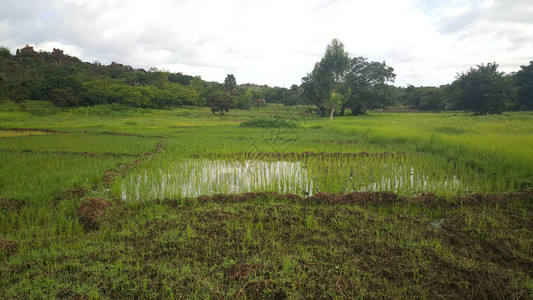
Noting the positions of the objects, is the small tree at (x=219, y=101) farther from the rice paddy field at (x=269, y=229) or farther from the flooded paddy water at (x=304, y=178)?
the rice paddy field at (x=269, y=229)

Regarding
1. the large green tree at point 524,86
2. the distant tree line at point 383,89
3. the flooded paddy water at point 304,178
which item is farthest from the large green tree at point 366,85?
the flooded paddy water at point 304,178

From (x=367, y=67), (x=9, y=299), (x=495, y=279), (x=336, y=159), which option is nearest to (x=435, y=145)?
(x=336, y=159)

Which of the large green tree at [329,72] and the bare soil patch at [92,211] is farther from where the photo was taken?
the large green tree at [329,72]

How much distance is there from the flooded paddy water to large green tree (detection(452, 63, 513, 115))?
24.5 metres

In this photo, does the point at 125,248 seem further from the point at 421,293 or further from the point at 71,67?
the point at 71,67

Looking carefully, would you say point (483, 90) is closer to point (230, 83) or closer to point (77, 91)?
point (230, 83)

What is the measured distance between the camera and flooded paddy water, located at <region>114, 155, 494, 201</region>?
6.04m

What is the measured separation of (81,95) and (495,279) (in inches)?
1703

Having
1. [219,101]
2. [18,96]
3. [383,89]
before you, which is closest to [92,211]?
[219,101]

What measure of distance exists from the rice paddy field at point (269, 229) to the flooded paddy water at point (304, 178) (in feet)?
0.18

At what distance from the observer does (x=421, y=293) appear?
2.73 m

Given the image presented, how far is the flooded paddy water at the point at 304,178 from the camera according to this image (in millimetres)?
6043

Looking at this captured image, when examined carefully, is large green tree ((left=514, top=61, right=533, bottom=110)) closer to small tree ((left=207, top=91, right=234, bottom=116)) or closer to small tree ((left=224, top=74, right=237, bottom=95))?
small tree ((left=207, top=91, right=234, bottom=116))

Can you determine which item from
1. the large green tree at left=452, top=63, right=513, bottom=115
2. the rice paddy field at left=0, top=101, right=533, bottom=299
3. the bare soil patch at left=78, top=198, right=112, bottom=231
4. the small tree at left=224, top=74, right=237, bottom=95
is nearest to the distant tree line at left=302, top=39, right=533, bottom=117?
the large green tree at left=452, top=63, right=513, bottom=115
